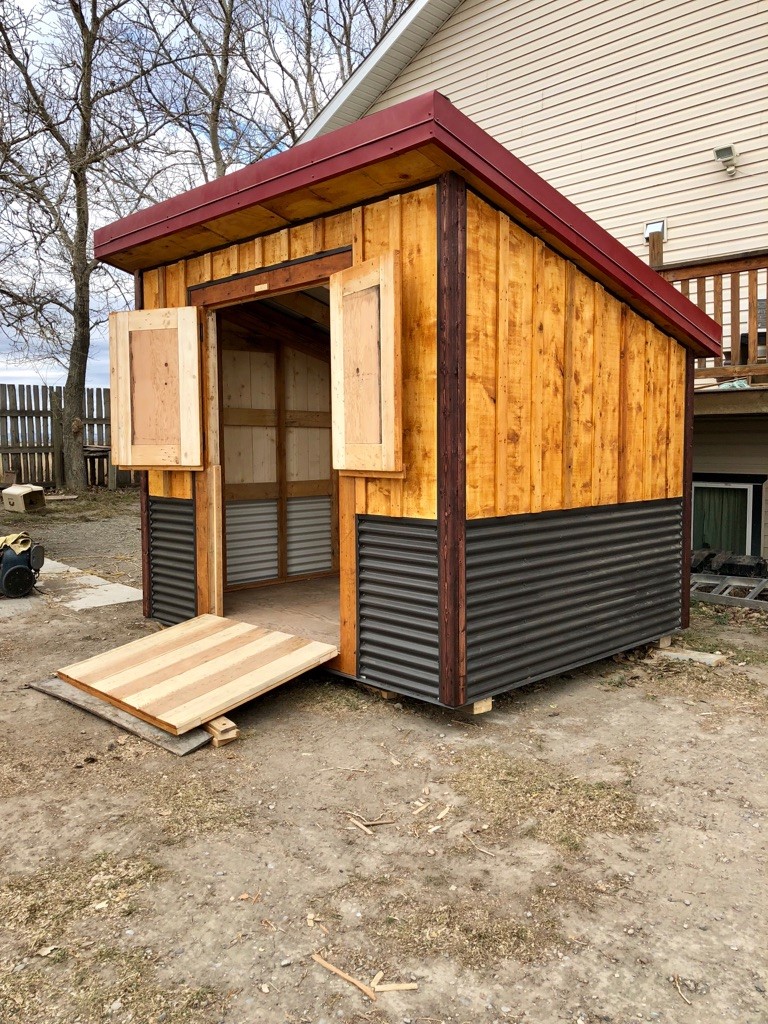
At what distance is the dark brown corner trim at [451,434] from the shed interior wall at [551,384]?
86 mm

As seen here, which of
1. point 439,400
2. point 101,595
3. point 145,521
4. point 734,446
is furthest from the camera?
point 734,446

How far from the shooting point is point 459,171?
12.2 ft

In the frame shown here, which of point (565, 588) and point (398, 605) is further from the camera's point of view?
point (565, 588)

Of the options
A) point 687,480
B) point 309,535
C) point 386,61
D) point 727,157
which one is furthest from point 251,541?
point 386,61

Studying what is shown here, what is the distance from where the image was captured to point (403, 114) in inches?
137

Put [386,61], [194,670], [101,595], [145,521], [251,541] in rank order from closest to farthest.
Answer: [194,670], [145,521], [251,541], [101,595], [386,61]

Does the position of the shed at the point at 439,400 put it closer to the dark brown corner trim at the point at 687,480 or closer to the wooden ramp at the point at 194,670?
the dark brown corner trim at the point at 687,480

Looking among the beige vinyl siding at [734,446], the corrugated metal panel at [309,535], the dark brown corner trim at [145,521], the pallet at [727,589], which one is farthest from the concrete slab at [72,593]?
the beige vinyl siding at [734,446]

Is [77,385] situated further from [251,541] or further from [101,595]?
[251,541]

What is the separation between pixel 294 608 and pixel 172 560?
1035mm

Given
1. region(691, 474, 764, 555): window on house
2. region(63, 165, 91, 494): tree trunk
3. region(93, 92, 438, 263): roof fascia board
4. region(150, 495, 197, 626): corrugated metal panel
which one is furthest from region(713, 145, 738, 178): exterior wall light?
region(63, 165, 91, 494): tree trunk

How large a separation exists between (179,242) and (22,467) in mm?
12751

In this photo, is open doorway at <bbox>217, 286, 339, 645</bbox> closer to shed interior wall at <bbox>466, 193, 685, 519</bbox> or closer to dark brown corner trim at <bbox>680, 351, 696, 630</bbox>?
shed interior wall at <bbox>466, 193, 685, 519</bbox>


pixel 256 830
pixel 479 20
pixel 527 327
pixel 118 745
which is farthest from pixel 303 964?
pixel 479 20
